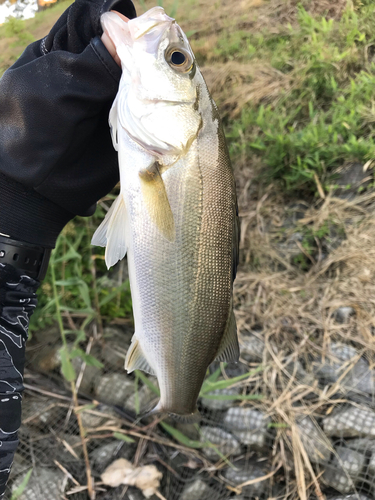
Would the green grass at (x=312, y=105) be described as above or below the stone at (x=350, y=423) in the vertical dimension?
above

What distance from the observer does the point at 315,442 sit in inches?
87.3

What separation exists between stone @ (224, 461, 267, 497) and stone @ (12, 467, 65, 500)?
41.4 inches

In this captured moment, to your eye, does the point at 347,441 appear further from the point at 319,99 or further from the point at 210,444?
the point at 319,99

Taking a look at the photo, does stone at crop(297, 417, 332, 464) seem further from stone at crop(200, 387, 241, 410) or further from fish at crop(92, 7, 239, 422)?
fish at crop(92, 7, 239, 422)

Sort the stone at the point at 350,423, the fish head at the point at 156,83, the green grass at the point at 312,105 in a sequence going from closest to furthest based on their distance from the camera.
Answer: the fish head at the point at 156,83 < the stone at the point at 350,423 < the green grass at the point at 312,105

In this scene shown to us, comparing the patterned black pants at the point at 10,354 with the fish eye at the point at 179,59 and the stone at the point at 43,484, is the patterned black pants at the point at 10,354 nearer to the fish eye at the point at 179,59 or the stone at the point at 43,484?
the stone at the point at 43,484

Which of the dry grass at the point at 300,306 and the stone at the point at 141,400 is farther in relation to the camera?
the stone at the point at 141,400

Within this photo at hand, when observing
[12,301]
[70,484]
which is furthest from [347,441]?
[12,301]

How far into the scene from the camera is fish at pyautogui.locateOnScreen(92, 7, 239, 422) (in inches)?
49.2

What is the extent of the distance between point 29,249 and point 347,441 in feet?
7.19

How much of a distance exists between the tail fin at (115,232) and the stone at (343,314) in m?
1.90

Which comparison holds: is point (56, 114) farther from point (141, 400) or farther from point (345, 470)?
point (345, 470)

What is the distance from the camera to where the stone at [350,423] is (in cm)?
216

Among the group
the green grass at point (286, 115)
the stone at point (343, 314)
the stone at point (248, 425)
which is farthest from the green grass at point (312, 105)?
the stone at point (248, 425)
